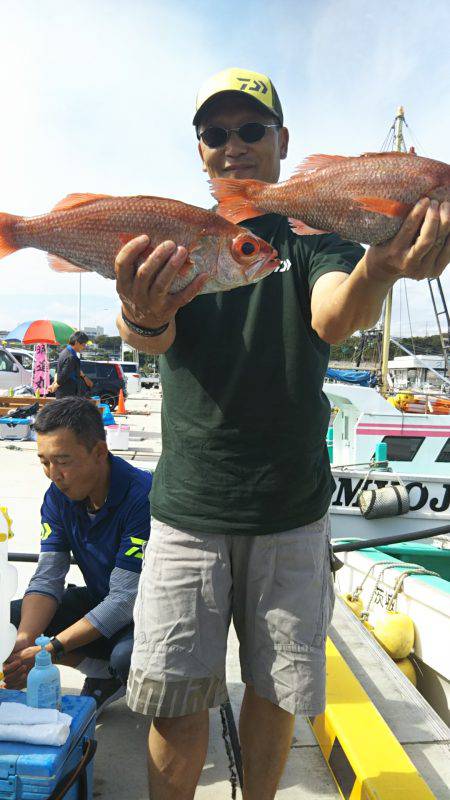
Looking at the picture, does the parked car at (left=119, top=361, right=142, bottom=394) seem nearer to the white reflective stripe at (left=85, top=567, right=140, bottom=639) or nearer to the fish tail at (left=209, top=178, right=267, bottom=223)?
the white reflective stripe at (left=85, top=567, right=140, bottom=639)

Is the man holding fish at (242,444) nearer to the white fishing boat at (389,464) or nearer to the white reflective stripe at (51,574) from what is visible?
the white reflective stripe at (51,574)

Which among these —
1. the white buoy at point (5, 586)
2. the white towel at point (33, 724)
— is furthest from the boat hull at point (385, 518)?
the white towel at point (33, 724)

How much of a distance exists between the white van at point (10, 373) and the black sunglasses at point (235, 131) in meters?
19.1

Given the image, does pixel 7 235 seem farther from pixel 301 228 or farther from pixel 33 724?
pixel 33 724

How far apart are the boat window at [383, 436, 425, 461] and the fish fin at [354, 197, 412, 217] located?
6744 millimetres

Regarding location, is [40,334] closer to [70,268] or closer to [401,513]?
[401,513]

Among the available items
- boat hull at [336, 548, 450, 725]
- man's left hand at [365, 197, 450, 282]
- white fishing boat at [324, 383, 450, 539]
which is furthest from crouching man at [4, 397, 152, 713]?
white fishing boat at [324, 383, 450, 539]

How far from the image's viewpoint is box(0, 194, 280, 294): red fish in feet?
5.25

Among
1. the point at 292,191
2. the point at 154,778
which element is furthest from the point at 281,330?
the point at 154,778

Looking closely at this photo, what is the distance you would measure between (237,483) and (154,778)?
993 millimetres

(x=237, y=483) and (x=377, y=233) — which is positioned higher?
(x=377, y=233)

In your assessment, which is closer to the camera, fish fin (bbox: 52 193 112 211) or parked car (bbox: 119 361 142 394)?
fish fin (bbox: 52 193 112 211)

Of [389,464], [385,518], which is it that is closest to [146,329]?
[385,518]

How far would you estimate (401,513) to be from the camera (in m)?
7.26
